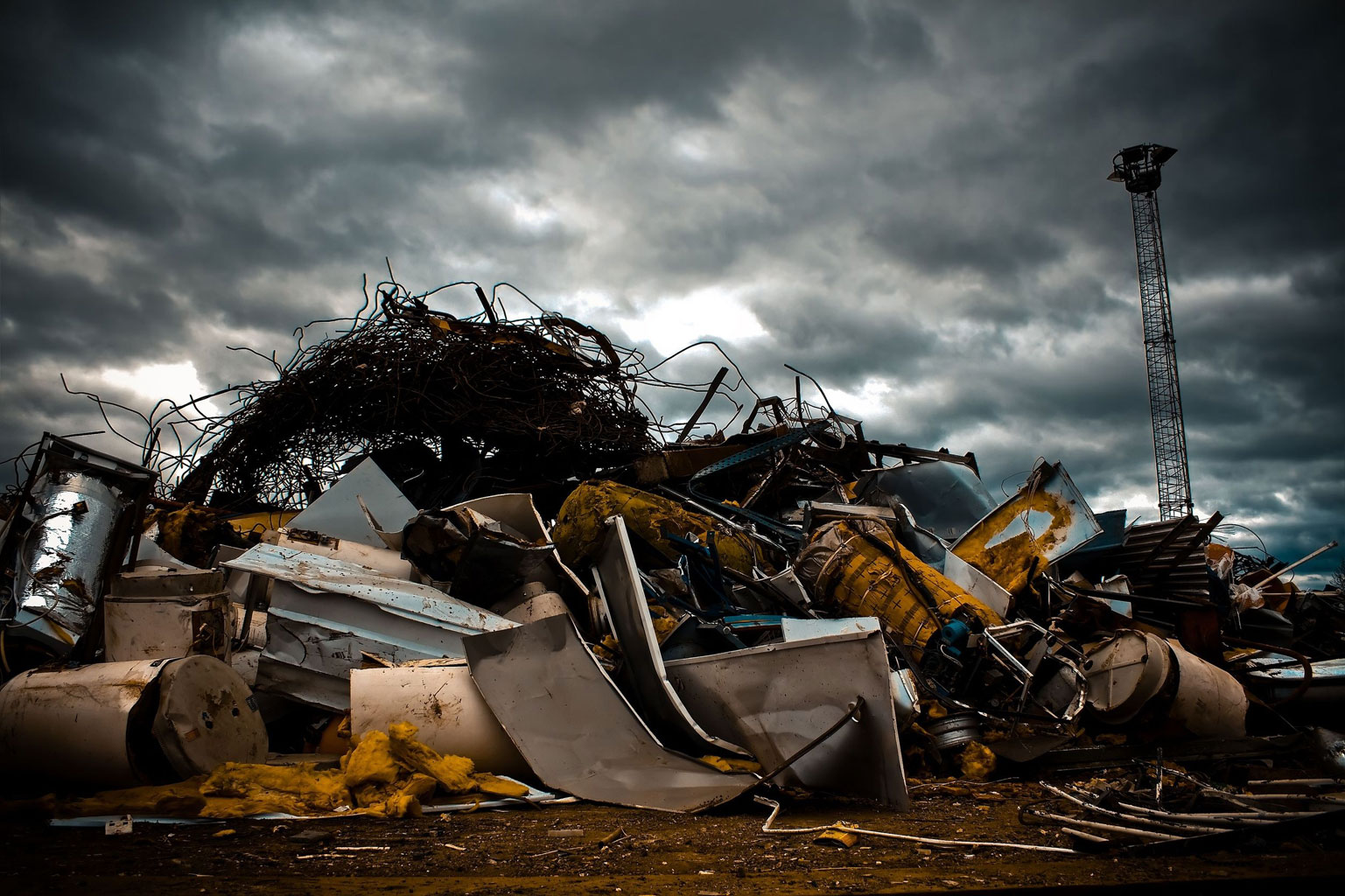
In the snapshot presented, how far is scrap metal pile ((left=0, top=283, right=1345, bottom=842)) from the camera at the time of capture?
317 cm

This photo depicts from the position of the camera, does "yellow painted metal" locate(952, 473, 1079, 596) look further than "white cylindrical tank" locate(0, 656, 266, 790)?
Yes

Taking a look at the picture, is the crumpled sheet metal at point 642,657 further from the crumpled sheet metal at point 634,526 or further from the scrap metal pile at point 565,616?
the crumpled sheet metal at point 634,526

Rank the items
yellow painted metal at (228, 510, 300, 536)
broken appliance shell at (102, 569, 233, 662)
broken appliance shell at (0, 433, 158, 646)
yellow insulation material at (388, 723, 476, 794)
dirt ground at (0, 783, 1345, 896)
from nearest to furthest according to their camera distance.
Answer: dirt ground at (0, 783, 1345, 896), yellow insulation material at (388, 723, 476, 794), broken appliance shell at (102, 569, 233, 662), broken appliance shell at (0, 433, 158, 646), yellow painted metal at (228, 510, 300, 536)

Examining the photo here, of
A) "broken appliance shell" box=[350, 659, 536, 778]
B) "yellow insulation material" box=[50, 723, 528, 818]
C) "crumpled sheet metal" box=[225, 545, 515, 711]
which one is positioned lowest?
"yellow insulation material" box=[50, 723, 528, 818]

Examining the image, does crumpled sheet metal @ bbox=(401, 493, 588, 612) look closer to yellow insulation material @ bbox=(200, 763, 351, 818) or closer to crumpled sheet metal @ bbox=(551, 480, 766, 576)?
crumpled sheet metal @ bbox=(551, 480, 766, 576)

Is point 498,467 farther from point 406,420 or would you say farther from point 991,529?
point 991,529

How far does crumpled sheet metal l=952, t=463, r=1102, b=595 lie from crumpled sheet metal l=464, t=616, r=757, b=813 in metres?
3.30

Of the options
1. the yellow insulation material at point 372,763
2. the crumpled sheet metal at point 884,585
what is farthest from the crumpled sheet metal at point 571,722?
the crumpled sheet metal at point 884,585

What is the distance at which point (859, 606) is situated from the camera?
15.4 feet

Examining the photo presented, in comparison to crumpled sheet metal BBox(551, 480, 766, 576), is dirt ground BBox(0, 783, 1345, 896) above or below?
below

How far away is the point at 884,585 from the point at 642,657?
164cm

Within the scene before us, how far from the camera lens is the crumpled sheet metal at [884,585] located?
14.8ft

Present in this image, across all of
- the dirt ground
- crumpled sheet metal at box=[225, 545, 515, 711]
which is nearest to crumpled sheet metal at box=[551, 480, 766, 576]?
crumpled sheet metal at box=[225, 545, 515, 711]

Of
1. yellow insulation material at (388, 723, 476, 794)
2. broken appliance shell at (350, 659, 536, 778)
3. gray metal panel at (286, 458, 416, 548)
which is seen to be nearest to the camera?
yellow insulation material at (388, 723, 476, 794)
